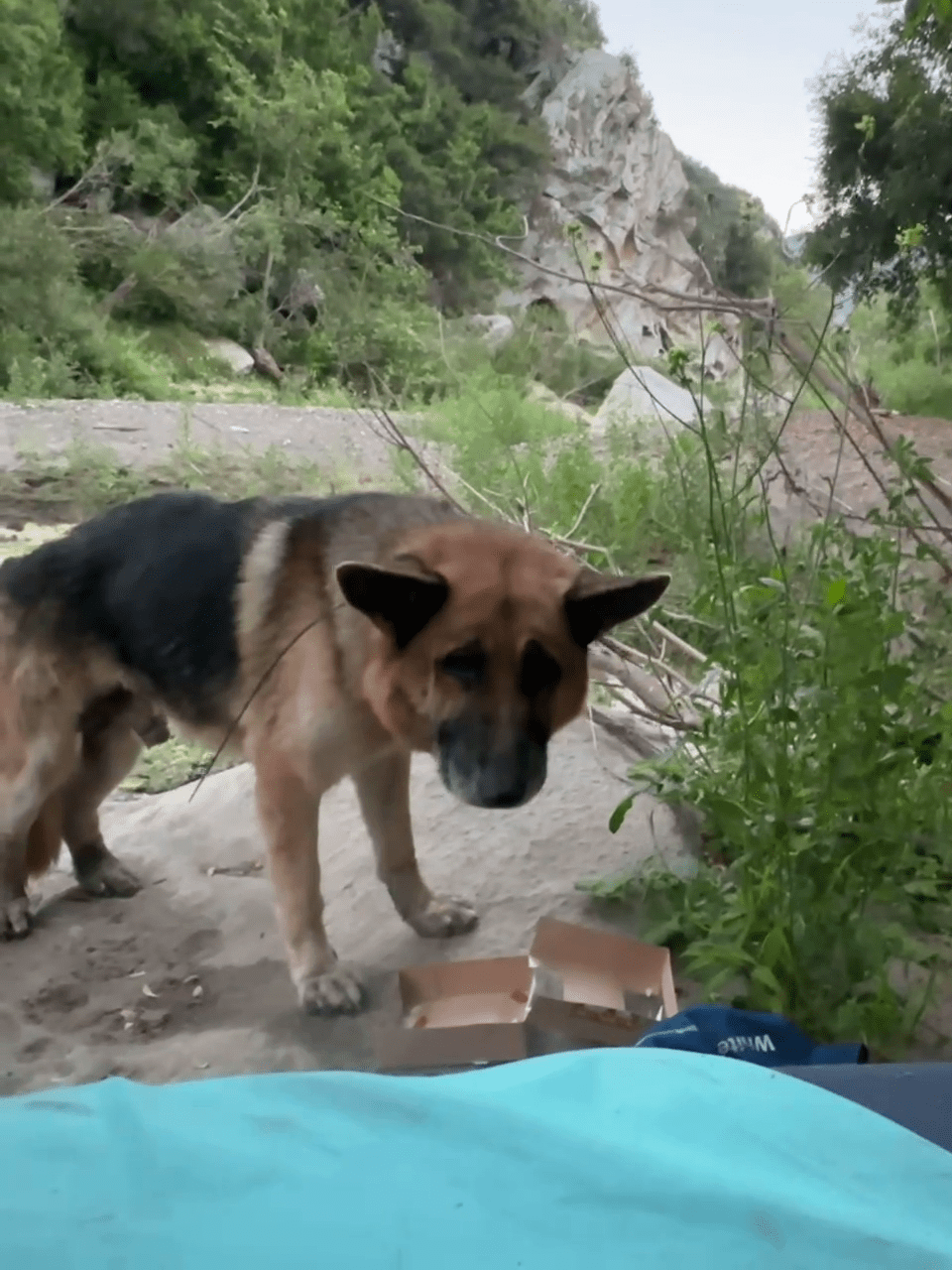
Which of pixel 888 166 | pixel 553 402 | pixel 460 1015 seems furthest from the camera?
pixel 553 402

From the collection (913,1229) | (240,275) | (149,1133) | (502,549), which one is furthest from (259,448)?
(913,1229)

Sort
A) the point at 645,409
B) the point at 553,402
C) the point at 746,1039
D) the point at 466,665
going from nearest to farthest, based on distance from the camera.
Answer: the point at 746,1039 → the point at 466,665 → the point at 645,409 → the point at 553,402

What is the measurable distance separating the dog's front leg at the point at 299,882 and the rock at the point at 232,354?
131 centimetres

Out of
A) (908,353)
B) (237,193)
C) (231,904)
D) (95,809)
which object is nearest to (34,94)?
(237,193)

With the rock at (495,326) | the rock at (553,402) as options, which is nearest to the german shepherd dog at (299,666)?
the rock at (495,326)

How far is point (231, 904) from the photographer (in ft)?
6.20

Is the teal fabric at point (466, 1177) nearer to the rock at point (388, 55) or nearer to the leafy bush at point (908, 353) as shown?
the leafy bush at point (908, 353)

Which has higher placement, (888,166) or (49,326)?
(888,166)

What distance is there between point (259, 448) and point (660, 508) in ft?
3.50

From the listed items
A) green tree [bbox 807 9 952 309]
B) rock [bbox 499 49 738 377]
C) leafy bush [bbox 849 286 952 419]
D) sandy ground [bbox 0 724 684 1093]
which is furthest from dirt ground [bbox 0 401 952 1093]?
rock [bbox 499 49 738 377]

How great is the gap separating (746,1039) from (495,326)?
212 cm

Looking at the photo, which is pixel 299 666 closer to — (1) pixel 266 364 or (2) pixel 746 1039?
(2) pixel 746 1039

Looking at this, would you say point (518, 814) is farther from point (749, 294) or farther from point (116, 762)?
point (749, 294)

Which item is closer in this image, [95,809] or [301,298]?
[95,809]
